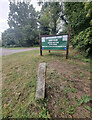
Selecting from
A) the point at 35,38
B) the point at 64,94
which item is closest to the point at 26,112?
the point at 64,94

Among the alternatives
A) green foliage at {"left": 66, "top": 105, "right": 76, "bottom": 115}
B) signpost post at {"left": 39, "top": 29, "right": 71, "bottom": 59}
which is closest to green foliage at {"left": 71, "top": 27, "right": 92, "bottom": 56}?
signpost post at {"left": 39, "top": 29, "right": 71, "bottom": 59}

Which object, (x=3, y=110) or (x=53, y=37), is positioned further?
(x=53, y=37)

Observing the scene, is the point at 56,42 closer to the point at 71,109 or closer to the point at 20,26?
the point at 71,109

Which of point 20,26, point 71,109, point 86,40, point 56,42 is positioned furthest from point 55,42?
point 20,26

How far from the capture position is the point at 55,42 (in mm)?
4195

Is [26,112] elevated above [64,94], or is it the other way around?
[64,94]

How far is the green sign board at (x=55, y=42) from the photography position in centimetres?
391

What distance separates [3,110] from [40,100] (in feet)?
2.75

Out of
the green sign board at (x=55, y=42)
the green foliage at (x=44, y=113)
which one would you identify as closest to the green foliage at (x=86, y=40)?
the green sign board at (x=55, y=42)

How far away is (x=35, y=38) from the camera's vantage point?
21.0 meters

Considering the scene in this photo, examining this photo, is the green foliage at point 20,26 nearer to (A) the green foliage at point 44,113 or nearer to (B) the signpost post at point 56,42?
(B) the signpost post at point 56,42

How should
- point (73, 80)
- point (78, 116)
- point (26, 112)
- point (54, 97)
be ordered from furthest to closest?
point (73, 80) < point (54, 97) < point (26, 112) < point (78, 116)

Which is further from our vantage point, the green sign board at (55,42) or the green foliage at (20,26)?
the green foliage at (20,26)

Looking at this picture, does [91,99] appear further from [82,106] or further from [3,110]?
[3,110]
